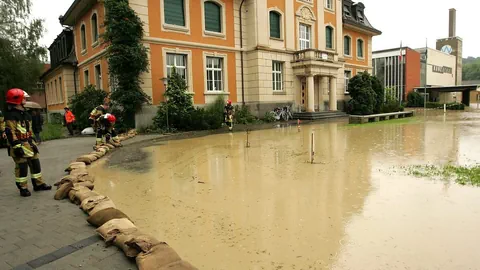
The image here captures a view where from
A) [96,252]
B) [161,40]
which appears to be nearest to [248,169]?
[96,252]

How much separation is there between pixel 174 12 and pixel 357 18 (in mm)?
22176

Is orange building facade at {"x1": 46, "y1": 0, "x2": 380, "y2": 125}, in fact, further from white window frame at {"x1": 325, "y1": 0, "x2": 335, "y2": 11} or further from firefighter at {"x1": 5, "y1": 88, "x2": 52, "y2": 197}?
firefighter at {"x1": 5, "y1": 88, "x2": 52, "y2": 197}

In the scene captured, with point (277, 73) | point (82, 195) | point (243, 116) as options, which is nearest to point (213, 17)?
point (277, 73)

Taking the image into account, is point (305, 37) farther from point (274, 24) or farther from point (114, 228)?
point (114, 228)

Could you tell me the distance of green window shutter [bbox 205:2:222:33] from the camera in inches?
830

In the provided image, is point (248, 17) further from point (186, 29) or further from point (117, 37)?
point (117, 37)

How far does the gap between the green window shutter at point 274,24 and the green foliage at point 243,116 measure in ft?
20.2

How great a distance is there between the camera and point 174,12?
19406 mm

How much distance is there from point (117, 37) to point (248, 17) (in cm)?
1009

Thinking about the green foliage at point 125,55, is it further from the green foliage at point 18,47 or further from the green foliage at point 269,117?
the green foliage at point 18,47

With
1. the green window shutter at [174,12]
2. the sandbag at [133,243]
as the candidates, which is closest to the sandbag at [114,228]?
the sandbag at [133,243]

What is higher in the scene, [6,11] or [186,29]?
[6,11]

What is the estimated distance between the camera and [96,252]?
3.65 metres

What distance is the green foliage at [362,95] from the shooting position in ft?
89.9
